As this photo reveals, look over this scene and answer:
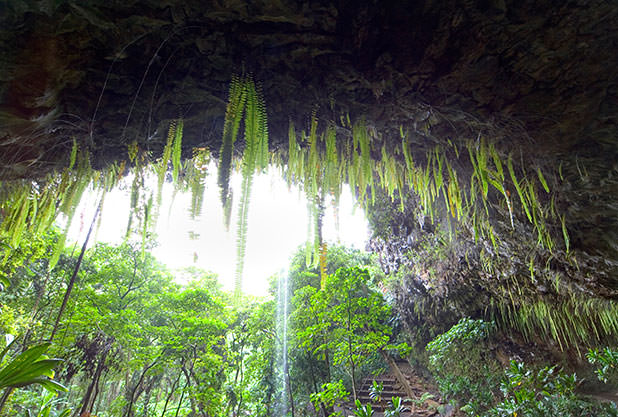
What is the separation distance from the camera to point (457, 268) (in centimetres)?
464

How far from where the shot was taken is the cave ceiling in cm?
133

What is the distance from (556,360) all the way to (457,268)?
7.82 feet

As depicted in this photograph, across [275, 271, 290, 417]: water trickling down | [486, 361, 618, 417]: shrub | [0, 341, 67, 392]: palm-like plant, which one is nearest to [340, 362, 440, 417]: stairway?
[275, 271, 290, 417]: water trickling down

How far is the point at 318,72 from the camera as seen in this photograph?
176cm

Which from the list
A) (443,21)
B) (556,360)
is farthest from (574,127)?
(556,360)

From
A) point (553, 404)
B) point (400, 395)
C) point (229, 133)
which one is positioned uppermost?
point (229, 133)

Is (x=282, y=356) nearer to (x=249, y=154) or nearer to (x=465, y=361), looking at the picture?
(x=465, y=361)

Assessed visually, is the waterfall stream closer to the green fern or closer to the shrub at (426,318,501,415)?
the shrub at (426,318,501,415)

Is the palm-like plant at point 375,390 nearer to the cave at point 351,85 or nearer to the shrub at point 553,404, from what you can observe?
the shrub at point 553,404

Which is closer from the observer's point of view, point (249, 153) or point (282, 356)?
point (249, 153)

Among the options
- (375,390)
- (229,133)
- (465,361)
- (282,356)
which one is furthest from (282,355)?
(229,133)

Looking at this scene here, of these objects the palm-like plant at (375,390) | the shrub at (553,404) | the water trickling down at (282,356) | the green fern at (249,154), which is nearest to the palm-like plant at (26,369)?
the green fern at (249,154)

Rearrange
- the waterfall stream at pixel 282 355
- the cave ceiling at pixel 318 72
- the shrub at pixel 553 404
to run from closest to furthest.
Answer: the cave ceiling at pixel 318 72, the shrub at pixel 553 404, the waterfall stream at pixel 282 355

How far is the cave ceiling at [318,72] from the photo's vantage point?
4.38 ft
